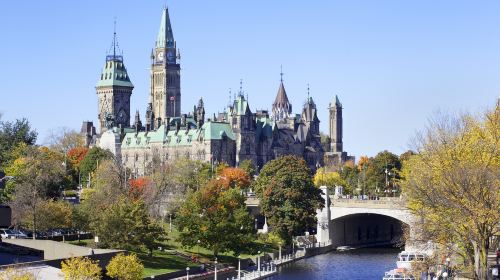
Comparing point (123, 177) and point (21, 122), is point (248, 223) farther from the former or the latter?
point (21, 122)

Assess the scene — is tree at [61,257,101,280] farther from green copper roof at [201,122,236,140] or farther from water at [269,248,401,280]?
green copper roof at [201,122,236,140]

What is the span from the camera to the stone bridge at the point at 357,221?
111 m

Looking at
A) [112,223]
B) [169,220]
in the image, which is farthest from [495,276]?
[169,220]

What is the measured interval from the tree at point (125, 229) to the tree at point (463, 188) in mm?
25659

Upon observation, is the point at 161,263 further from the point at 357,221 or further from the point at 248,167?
the point at 248,167

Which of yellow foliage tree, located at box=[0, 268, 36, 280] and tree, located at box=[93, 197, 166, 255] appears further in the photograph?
tree, located at box=[93, 197, 166, 255]

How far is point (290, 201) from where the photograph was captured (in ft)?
348

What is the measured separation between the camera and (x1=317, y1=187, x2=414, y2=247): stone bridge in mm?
111062

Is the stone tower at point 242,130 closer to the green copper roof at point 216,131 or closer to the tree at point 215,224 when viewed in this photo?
the green copper roof at point 216,131

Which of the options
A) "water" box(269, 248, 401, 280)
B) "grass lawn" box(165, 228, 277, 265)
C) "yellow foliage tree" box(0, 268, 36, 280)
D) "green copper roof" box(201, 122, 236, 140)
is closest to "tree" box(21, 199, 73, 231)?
"grass lawn" box(165, 228, 277, 265)

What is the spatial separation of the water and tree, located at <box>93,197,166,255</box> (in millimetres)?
12852

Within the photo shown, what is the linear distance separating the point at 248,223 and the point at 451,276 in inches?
1415

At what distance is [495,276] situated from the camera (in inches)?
2282

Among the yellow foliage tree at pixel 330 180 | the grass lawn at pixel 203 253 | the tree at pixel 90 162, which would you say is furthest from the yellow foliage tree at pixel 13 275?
the yellow foliage tree at pixel 330 180
